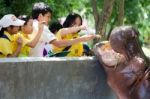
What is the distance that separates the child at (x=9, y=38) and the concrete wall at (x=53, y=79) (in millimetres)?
534

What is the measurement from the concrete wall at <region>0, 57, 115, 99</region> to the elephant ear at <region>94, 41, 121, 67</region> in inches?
12.6

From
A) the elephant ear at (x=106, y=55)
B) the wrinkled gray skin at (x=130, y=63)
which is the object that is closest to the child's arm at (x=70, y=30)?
the elephant ear at (x=106, y=55)

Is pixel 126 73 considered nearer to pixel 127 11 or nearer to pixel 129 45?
pixel 129 45

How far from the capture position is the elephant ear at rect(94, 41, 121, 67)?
402 centimetres

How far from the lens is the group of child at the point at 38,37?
517cm

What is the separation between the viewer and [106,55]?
14.4 feet

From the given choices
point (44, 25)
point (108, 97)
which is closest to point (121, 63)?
point (108, 97)

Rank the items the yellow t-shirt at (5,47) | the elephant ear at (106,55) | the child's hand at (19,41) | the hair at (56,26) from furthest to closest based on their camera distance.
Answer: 1. the hair at (56,26)
2. the child's hand at (19,41)
3. the yellow t-shirt at (5,47)
4. the elephant ear at (106,55)

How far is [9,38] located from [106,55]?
1.33 m

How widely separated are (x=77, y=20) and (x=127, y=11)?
11.0 m

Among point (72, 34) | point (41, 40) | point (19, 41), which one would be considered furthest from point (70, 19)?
point (19, 41)

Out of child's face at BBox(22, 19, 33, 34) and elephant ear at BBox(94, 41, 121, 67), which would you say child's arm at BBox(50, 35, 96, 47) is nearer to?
child's face at BBox(22, 19, 33, 34)

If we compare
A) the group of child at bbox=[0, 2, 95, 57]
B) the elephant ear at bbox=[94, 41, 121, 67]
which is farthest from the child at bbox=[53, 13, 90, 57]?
the elephant ear at bbox=[94, 41, 121, 67]

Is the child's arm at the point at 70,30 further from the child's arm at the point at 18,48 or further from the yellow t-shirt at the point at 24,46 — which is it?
the child's arm at the point at 18,48
